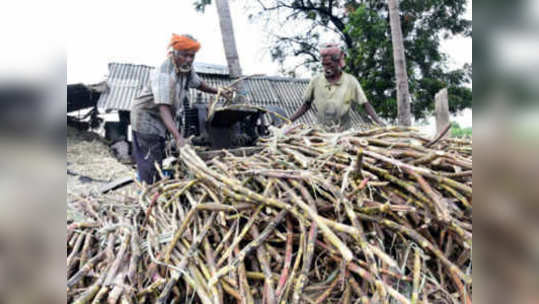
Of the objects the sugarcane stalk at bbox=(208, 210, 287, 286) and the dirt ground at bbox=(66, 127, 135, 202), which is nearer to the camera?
the sugarcane stalk at bbox=(208, 210, 287, 286)

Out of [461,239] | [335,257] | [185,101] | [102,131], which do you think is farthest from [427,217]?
[102,131]

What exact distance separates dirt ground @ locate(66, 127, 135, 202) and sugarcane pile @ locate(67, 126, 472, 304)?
237 inches

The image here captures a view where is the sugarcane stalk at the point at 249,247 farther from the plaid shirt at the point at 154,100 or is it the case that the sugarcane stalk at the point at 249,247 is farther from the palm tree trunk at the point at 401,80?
the palm tree trunk at the point at 401,80

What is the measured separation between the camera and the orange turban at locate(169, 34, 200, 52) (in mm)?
2785

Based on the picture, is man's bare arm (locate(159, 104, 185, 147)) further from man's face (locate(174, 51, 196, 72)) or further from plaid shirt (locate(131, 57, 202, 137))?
man's face (locate(174, 51, 196, 72))

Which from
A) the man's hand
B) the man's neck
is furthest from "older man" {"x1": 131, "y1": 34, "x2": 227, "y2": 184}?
the man's neck

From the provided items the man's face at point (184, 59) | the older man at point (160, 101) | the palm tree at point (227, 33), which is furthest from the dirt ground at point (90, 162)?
the man's face at point (184, 59)

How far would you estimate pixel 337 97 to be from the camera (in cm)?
374

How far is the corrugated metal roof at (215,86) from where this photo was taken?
32.7 ft

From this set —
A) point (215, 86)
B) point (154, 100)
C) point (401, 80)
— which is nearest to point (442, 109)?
point (154, 100)

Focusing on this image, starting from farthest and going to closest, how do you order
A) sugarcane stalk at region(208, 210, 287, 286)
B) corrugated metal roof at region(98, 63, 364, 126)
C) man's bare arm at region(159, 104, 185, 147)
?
1. corrugated metal roof at region(98, 63, 364, 126)
2. man's bare arm at region(159, 104, 185, 147)
3. sugarcane stalk at region(208, 210, 287, 286)

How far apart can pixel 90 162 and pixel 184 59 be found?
7539mm
